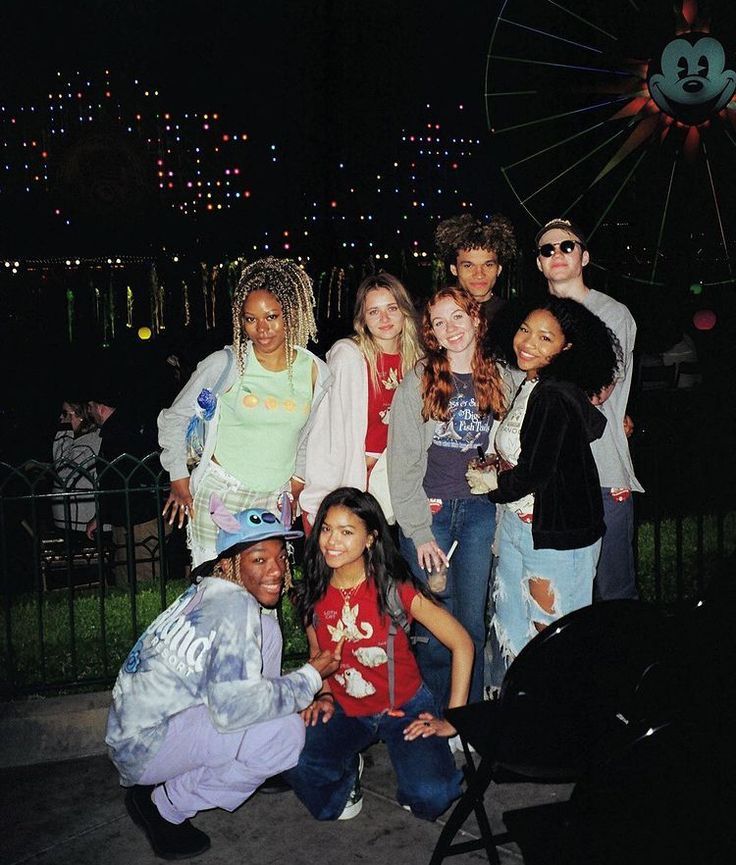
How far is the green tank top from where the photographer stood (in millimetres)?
4305

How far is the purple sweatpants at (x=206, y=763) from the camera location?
11.8 feet

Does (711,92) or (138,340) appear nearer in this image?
(711,92)

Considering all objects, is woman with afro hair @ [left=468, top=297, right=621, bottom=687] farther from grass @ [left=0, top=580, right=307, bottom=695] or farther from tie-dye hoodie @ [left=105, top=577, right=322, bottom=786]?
grass @ [left=0, top=580, right=307, bottom=695]

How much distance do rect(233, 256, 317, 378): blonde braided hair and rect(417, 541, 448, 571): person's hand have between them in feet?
3.35

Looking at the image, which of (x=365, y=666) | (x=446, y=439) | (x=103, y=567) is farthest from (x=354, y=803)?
(x=103, y=567)

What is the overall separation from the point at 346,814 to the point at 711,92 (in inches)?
235

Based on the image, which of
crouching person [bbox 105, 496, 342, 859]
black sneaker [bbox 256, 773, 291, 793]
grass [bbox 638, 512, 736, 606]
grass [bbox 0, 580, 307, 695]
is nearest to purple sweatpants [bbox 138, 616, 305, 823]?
crouching person [bbox 105, 496, 342, 859]

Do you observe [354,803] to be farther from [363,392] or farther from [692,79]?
[692,79]

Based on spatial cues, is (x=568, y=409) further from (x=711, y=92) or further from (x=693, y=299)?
(x=693, y=299)

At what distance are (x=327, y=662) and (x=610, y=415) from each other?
1.61 meters

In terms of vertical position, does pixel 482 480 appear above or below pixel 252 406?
below

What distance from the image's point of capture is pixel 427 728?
3.84 meters

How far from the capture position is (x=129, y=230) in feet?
66.9

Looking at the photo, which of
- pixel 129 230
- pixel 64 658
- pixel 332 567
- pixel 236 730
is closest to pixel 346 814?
pixel 236 730
